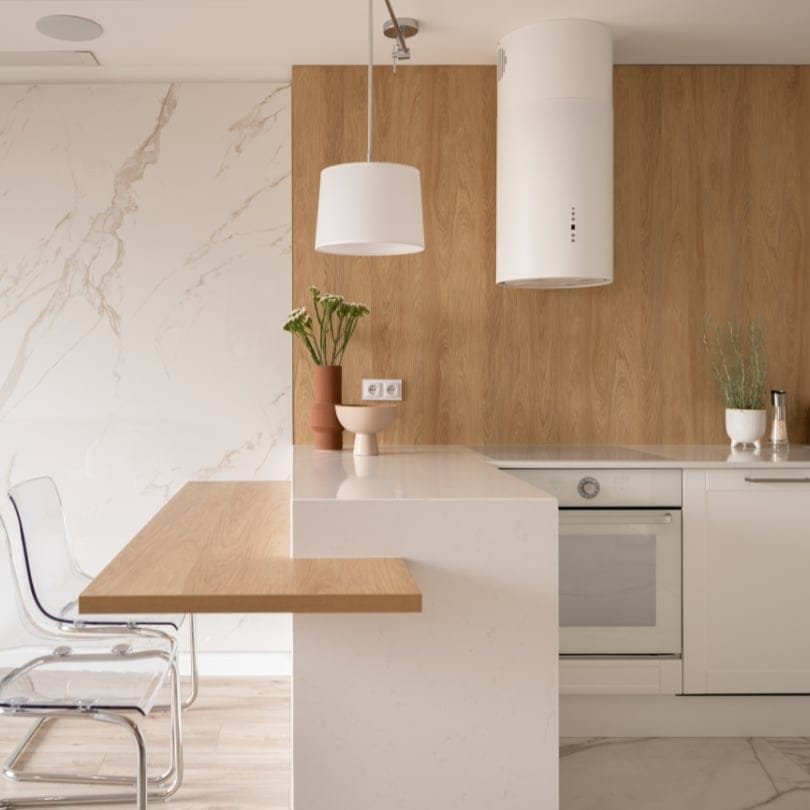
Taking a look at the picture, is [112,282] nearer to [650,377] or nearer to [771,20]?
[650,377]

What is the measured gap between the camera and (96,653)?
2152mm

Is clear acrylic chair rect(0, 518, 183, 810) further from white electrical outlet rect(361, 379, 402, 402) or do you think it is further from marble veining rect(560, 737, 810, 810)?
white electrical outlet rect(361, 379, 402, 402)

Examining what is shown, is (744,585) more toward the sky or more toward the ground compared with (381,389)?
more toward the ground

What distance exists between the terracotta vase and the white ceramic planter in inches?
53.3

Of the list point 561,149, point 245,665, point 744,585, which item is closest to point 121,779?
point 245,665

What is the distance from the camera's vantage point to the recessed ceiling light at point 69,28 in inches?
112

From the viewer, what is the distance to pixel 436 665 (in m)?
1.86

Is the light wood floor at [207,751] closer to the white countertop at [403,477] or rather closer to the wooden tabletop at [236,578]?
the wooden tabletop at [236,578]

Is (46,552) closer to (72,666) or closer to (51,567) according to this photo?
(51,567)

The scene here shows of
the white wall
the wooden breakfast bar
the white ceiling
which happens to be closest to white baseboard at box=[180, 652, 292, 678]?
the white wall

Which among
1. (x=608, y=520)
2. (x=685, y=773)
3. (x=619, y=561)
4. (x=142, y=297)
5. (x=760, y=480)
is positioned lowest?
(x=685, y=773)

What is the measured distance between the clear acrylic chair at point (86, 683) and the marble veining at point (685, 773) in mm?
1077

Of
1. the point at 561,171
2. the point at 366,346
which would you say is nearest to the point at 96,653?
the point at 366,346

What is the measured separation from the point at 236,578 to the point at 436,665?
1.60ft
